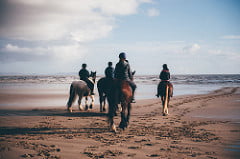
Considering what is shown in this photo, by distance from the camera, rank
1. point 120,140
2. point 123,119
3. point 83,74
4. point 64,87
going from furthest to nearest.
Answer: point 64,87 → point 83,74 → point 123,119 → point 120,140

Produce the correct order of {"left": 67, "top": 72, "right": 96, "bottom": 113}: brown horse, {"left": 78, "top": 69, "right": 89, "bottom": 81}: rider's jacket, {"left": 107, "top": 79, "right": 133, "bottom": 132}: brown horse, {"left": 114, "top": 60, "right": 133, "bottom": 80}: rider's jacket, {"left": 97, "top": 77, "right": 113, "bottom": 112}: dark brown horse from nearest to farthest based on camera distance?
{"left": 107, "top": 79, "right": 133, "bottom": 132}: brown horse
{"left": 114, "top": 60, "right": 133, "bottom": 80}: rider's jacket
{"left": 97, "top": 77, "right": 113, "bottom": 112}: dark brown horse
{"left": 67, "top": 72, "right": 96, "bottom": 113}: brown horse
{"left": 78, "top": 69, "right": 89, "bottom": 81}: rider's jacket

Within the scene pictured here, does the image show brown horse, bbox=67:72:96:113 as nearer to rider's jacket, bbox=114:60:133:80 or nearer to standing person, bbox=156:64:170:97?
standing person, bbox=156:64:170:97

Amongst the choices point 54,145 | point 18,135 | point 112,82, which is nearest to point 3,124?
point 18,135

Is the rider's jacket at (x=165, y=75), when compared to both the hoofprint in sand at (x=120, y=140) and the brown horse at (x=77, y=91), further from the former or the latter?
the brown horse at (x=77, y=91)

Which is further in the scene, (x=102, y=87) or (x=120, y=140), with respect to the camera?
(x=102, y=87)

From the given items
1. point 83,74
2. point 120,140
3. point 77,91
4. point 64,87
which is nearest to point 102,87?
point 77,91

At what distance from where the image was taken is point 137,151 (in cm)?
512

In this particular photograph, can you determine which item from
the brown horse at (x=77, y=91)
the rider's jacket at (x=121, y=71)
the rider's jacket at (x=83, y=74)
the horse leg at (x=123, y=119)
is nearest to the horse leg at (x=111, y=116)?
the horse leg at (x=123, y=119)

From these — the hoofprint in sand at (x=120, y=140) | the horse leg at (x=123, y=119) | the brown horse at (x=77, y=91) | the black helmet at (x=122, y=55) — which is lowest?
the hoofprint in sand at (x=120, y=140)

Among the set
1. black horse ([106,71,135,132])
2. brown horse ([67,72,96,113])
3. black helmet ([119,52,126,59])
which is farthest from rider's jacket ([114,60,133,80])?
brown horse ([67,72,96,113])

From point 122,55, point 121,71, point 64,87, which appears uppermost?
point 122,55

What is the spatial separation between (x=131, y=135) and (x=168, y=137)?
112cm

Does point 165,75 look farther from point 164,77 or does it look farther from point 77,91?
point 77,91

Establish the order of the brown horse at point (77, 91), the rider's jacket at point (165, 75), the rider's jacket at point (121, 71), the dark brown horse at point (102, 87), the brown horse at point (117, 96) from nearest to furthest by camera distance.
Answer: the brown horse at point (117, 96) → the rider's jacket at point (121, 71) → the dark brown horse at point (102, 87) → the rider's jacket at point (165, 75) → the brown horse at point (77, 91)
